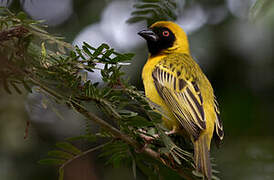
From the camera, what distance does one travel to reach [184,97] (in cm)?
327

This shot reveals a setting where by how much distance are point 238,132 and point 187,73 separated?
1.04 metres

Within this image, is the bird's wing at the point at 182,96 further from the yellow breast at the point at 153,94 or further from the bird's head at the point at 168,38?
the bird's head at the point at 168,38

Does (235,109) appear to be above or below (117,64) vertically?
below

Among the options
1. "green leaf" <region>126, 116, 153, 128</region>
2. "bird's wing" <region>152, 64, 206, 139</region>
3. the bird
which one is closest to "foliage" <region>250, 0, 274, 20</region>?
"green leaf" <region>126, 116, 153, 128</region>

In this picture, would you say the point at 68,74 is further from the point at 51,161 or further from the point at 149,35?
the point at 149,35

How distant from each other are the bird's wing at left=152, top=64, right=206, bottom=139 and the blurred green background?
72 cm

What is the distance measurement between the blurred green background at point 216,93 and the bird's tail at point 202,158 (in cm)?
76

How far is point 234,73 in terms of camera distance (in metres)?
4.68

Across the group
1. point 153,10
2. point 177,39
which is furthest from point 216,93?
point 153,10

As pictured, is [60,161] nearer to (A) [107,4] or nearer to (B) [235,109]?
(B) [235,109]

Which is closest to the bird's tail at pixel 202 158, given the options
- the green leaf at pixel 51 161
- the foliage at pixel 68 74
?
the foliage at pixel 68 74

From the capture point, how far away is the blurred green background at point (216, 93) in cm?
357

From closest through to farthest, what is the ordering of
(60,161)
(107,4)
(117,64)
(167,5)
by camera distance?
(117,64)
(60,161)
(167,5)
(107,4)

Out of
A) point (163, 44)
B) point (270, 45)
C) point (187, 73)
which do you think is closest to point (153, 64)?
point (187, 73)
